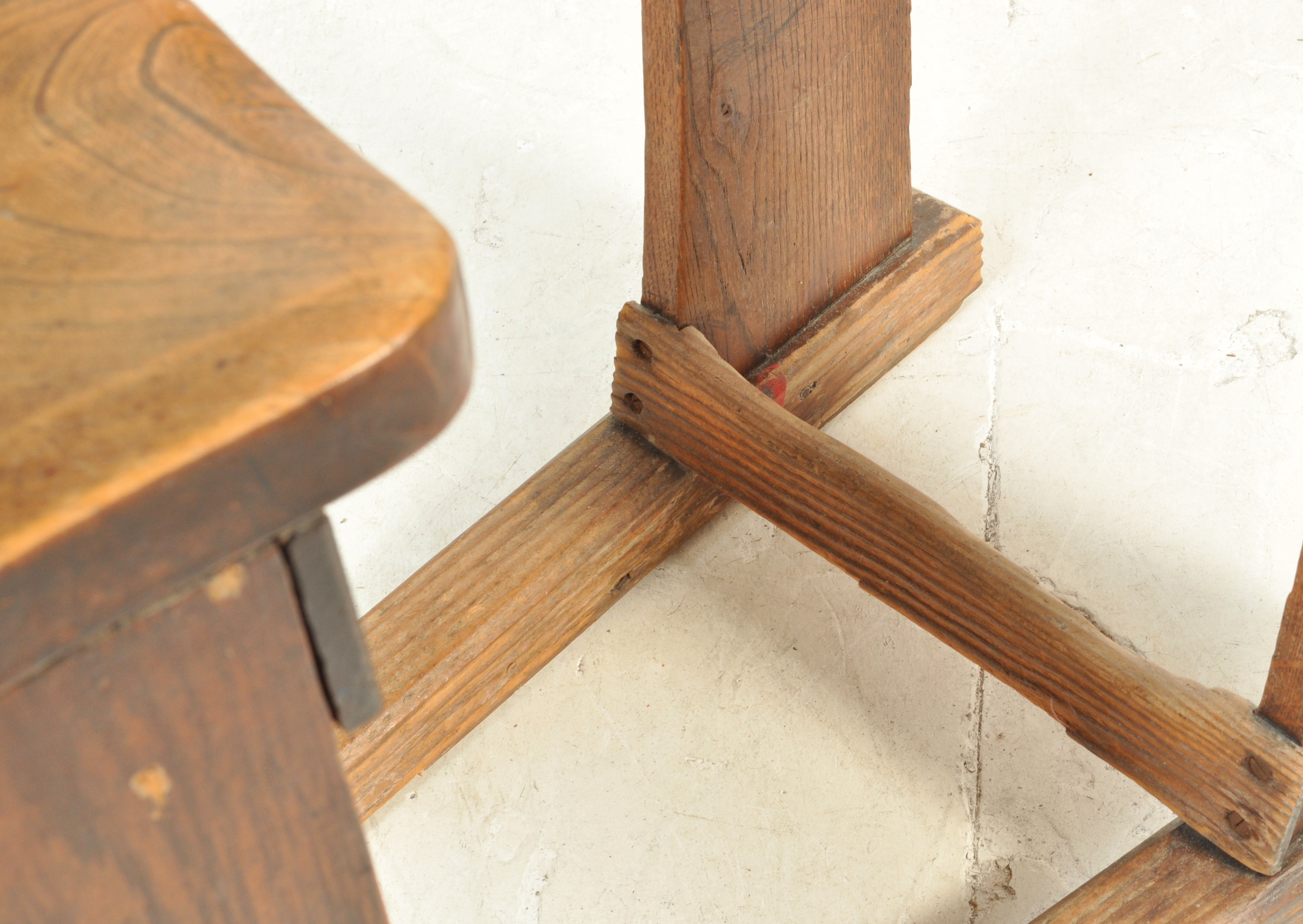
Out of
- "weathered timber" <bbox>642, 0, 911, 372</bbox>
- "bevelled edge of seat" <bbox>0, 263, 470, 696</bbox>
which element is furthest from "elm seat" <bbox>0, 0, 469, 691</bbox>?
"weathered timber" <bbox>642, 0, 911, 372</bbox>

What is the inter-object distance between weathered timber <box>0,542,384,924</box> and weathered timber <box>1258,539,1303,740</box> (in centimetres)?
87

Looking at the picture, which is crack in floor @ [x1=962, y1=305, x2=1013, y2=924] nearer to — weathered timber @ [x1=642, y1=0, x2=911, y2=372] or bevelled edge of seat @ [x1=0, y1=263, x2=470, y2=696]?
weathered timber @ [x1=642, y1=0, x2=911, y2=372]

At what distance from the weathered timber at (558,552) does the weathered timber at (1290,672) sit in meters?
0.60

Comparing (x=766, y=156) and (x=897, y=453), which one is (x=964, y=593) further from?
(x=766, y=156)

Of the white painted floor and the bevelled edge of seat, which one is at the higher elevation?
the bevelled edge of seat

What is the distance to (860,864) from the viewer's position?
1.32 meters

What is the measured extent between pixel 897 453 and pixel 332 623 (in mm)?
1216

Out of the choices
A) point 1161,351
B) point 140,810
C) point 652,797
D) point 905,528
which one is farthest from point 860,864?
point 140,810

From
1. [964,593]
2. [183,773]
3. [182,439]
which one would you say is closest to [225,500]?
[182,439]

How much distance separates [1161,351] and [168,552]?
4.93ft

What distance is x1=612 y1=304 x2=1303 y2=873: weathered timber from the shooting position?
3.81ft

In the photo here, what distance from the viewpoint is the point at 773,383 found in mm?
1531

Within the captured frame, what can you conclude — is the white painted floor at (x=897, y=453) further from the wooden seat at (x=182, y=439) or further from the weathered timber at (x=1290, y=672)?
the wooden seat at (x=182, y=439)

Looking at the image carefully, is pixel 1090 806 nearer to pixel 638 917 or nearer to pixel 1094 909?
pixel 1094 909
